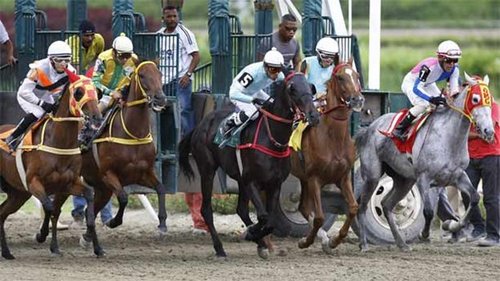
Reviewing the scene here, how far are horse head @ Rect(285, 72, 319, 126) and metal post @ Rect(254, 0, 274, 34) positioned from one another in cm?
309

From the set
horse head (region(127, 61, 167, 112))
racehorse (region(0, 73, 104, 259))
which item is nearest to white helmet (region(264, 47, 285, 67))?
horse head (region(127, 61, 167, 112))

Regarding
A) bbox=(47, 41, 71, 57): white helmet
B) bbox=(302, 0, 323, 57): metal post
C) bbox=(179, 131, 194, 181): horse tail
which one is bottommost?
bbox=(179, 131, 194, 181): horse tail

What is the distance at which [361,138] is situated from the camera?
1583 centimetres

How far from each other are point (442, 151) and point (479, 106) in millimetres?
605

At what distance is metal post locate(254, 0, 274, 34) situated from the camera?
16.8m

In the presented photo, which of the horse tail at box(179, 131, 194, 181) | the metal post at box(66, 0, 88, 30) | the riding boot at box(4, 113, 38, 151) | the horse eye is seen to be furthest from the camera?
the metal post at box(66, 0, 88, 30)

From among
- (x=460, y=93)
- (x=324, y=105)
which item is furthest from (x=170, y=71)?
(x=460, y=93)

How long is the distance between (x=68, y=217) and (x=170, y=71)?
444 centimetres

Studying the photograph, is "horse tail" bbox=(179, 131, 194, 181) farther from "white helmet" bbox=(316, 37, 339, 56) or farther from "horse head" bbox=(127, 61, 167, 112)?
"white helmet" bbox=(316, 37, 339, 56)

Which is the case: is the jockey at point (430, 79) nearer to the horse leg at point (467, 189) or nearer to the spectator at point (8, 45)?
the horse leg at point (467, 189)

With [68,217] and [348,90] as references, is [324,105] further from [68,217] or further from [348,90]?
[68,217]

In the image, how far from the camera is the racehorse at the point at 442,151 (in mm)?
14784

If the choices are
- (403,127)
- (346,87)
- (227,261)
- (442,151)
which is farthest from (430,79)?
(227,261)

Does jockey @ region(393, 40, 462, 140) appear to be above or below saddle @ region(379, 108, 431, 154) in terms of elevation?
above
